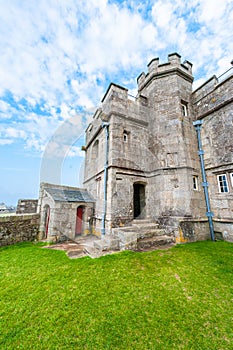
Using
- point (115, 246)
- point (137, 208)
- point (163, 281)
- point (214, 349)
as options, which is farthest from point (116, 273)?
point (137, 208)

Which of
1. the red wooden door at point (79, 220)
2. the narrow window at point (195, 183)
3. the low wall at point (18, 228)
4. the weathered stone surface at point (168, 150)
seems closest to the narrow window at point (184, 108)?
the weathered stone surface at point (168, 150)

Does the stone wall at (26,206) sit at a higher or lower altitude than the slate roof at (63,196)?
lower

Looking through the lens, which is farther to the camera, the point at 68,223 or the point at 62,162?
the point at 62,162

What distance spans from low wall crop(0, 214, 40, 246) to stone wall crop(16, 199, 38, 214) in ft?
13.3

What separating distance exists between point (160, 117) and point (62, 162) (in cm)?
648

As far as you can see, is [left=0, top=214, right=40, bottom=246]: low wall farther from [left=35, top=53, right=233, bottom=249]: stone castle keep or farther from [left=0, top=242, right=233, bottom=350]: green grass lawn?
[left=0, top=242, right=233, bottom=350]: green grass lawn

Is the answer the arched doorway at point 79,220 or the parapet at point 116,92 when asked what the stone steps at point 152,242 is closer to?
the arched doorway at point 79,220

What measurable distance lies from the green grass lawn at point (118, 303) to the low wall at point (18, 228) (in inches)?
88.6

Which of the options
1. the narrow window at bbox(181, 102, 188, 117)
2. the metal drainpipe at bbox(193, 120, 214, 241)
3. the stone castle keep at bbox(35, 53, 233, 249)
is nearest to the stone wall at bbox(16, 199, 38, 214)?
the stone castle keep at bbox(35, 53, 233, 249)

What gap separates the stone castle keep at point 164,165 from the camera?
679 cm

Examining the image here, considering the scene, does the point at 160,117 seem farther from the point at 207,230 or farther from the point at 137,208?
the point at 207,230

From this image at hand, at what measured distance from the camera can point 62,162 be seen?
8.47 m

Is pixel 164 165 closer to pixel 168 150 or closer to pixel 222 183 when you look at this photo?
pixel 168 150

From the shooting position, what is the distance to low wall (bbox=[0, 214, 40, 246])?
254 inches
